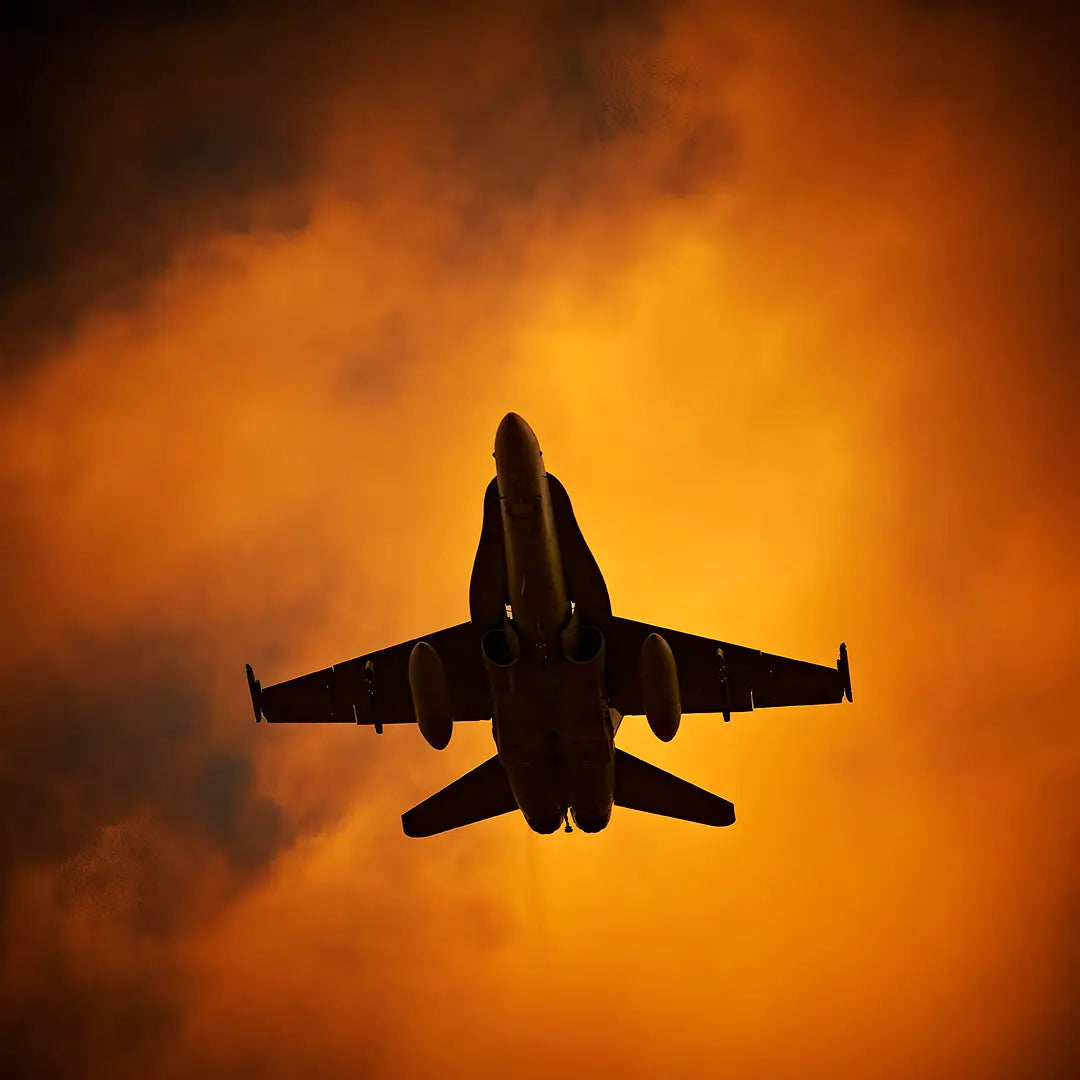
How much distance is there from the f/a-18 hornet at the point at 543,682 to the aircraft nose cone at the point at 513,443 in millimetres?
38

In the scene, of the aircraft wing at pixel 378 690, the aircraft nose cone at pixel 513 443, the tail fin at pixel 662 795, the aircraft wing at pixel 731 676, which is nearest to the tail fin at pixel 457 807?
the aircraft wing at pixel 378 690

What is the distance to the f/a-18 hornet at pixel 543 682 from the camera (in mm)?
30500

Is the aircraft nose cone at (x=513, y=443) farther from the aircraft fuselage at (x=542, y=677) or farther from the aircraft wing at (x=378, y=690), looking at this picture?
the aircraft wing at (x=378, y=690)

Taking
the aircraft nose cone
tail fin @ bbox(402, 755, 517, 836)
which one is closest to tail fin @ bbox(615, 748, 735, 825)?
tail fin @ bbox(402, 755, 517, 836)

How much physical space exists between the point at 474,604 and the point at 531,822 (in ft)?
22.9

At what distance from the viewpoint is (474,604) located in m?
33.2

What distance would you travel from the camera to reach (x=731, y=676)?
35.5m

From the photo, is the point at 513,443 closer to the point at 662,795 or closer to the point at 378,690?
the point at 378,690

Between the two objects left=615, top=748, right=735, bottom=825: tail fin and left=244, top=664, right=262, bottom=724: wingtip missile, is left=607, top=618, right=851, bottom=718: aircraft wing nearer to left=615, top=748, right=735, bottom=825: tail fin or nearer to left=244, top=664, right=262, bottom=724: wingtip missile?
left=615, top=748, right=735, bottom=825: tail fin

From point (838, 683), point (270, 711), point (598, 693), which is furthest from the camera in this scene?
point (270, 711)

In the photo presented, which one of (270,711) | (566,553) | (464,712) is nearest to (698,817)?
(464,712)

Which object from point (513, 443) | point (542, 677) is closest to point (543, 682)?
point (542, 677)

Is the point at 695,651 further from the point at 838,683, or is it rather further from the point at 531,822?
the point at 531,822

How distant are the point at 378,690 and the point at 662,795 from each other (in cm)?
978
